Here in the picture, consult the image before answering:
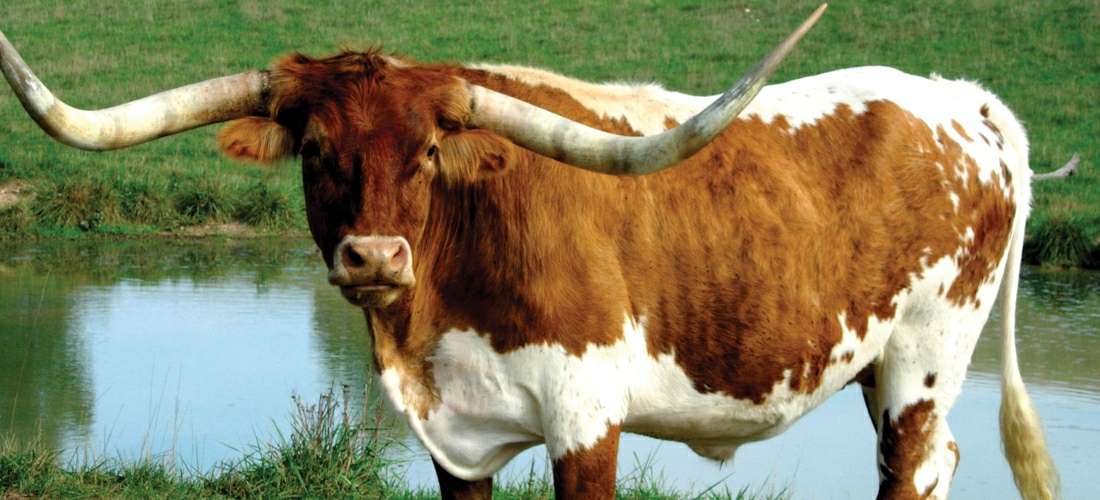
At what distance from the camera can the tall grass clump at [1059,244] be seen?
13352 mm

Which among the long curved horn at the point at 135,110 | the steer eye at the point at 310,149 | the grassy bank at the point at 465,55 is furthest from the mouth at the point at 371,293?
the grassy bank at the point at 465,55

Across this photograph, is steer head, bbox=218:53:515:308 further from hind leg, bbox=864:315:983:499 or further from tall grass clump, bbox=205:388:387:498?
tall grass clump, bbox=205:388:387:498

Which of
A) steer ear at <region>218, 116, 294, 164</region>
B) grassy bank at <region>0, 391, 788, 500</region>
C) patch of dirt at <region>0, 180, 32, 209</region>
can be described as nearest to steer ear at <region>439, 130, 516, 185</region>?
steer ear at <region>218, 116, 294, 164</region>

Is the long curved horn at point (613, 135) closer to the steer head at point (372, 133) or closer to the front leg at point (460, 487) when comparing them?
the steer head at point (372, 133)

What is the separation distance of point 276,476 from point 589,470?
2189 mm

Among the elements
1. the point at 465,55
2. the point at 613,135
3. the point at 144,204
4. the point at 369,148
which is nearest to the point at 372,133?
the point at 369,148

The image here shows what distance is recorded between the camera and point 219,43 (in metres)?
25.5

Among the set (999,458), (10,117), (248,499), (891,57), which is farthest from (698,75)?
(248,499)

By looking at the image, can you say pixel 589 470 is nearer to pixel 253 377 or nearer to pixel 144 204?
pixel 253 377

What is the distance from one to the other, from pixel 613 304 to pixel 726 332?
490 millimetres

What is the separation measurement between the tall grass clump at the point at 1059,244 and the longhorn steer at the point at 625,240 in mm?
9275

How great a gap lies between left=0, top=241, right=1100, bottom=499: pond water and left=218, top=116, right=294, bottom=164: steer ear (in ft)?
6.95

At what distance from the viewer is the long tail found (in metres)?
4.99

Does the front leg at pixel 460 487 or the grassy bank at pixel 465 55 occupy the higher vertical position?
the front leg at pixel 460 487
